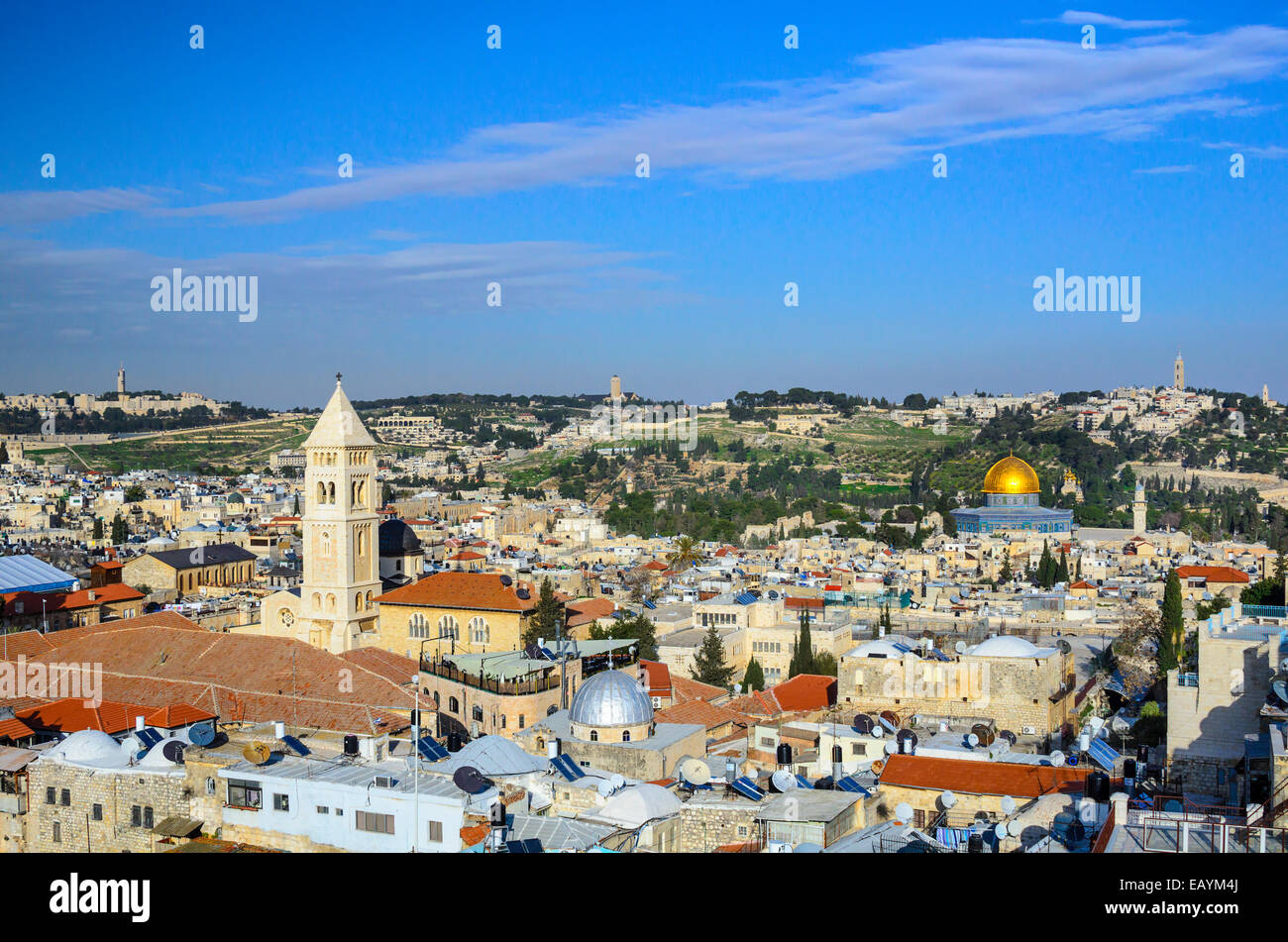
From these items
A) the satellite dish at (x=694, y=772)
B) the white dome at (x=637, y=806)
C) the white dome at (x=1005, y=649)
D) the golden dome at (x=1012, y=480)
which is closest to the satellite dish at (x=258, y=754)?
the white dome at (x=637, y=806)

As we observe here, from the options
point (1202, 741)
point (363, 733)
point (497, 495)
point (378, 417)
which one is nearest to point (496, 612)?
point (363, 733)

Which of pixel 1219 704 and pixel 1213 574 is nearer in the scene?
pixel 1219 704

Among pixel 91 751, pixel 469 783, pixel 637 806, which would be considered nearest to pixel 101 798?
pixel 91 751

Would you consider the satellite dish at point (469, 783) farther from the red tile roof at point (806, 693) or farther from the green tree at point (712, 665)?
the green tree at point (712, 665)

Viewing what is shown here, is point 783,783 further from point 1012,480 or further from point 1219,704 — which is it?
point 1012,480
